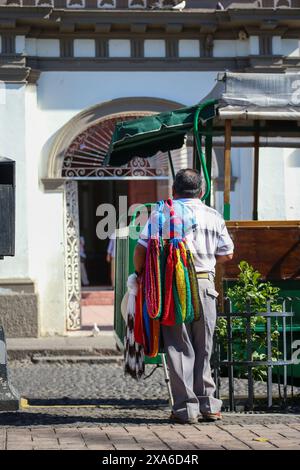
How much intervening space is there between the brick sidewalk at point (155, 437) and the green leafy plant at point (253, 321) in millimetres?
1054

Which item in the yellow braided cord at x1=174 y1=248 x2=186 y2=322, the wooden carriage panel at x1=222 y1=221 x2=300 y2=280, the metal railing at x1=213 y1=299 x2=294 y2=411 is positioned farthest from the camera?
the wooden carriage panel at x1=222 y1=221 x2=300 y2=280

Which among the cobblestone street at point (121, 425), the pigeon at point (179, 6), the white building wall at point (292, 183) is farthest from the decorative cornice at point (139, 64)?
the cobblestone street at point (121, 425)

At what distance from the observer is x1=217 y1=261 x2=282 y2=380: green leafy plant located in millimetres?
8312

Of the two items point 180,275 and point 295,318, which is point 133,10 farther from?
point 180,275

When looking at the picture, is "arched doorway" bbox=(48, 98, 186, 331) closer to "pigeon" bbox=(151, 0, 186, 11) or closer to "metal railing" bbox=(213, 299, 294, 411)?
"pigeon" bbox=(151, 0, 186, 11)

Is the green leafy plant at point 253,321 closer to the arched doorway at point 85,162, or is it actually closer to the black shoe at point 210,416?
the black shoe at point 210,416

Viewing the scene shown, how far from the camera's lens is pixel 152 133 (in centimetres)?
991

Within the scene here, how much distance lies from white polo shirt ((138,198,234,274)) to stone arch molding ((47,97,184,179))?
7505mm

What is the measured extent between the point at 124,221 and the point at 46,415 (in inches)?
236

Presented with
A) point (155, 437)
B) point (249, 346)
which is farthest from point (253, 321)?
point (155, 437)

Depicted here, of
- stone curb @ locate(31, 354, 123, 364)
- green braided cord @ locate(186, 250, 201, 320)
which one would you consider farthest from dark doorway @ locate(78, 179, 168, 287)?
green braided cord @ locate(186, 250, 201, 320)

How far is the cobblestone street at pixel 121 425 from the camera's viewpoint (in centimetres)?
655

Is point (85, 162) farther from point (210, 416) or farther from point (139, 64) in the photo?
point (210, 416)

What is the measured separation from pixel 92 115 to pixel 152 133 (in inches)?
212
